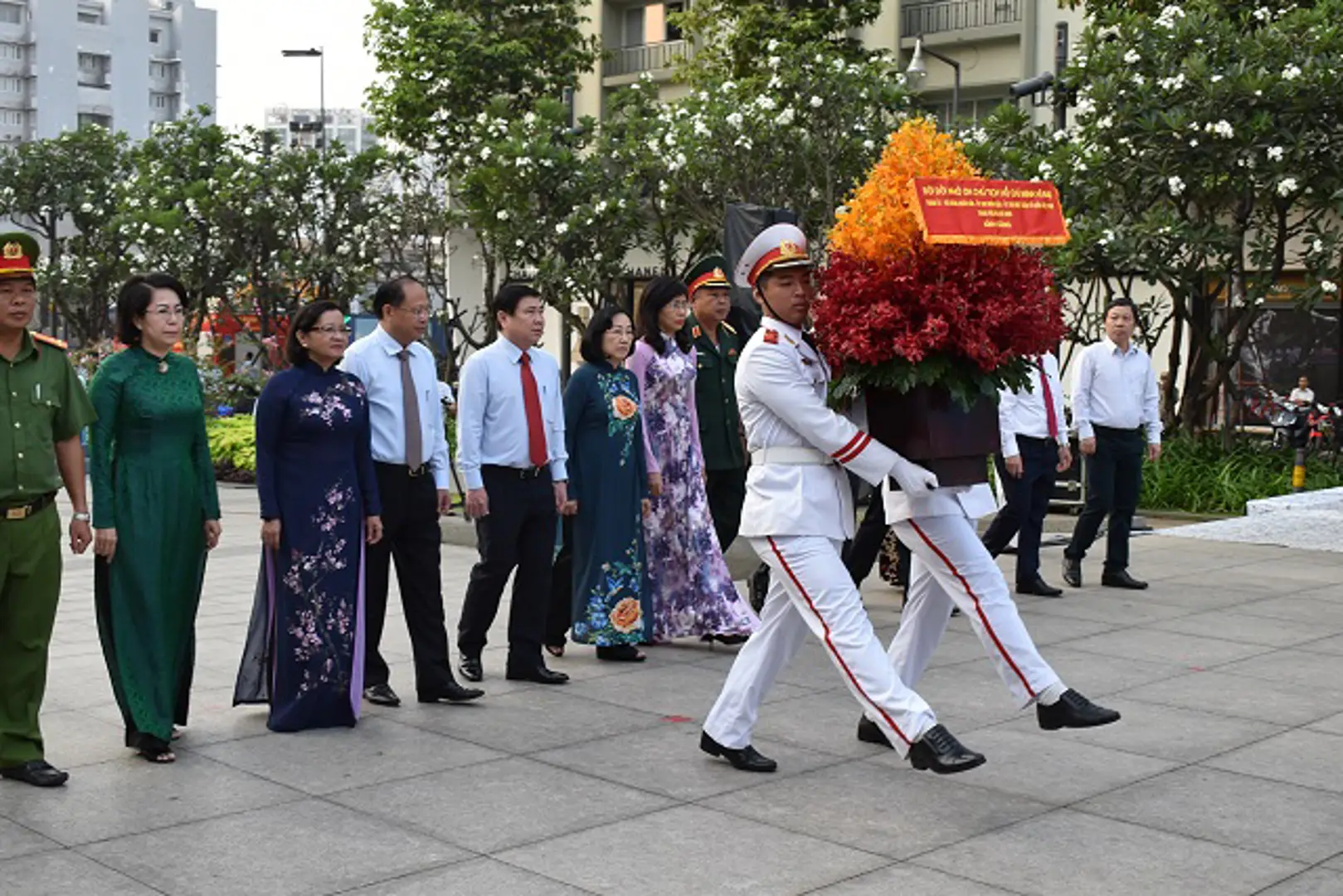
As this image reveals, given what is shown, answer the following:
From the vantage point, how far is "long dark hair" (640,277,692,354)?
9.00 m

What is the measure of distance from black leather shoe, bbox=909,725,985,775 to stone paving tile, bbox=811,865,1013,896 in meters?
0.67

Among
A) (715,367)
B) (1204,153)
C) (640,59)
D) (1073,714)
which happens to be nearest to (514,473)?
(715,367)

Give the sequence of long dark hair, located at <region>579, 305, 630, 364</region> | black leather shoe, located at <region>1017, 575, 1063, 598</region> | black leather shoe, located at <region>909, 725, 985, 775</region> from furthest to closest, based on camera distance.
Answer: black leather shoe, located at <region>1017, 575, 1063, 598</region>, long dark hair, located at <region>579, 305, 630, 364</region>, black leather shoe, located at <region>909, 725, 985, 775</region>

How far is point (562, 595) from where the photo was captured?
901 centimetres

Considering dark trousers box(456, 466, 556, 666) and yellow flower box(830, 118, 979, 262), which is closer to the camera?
yellow flower box(830, 118, 979, 262)

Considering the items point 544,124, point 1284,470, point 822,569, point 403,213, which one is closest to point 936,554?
point 822,569

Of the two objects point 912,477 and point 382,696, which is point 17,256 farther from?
point 912,477

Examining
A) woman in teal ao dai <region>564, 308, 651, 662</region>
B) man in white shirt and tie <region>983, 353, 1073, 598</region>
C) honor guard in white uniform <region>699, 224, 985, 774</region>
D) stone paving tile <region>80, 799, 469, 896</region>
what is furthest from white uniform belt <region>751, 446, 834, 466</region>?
man in white shirt and tie <region>983, 353, 1073, 598</region>

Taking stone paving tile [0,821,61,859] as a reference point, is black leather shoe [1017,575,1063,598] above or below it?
above

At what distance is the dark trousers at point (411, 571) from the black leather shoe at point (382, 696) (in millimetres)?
35

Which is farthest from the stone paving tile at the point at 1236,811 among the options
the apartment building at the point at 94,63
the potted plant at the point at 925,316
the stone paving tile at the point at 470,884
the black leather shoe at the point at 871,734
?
the apartment building at the point at 94,63

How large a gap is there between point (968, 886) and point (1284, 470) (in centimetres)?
1372

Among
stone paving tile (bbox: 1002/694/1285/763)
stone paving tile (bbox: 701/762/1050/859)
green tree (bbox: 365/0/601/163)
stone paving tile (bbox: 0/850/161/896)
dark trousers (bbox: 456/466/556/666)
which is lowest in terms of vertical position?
stone paving tile (bbox: 0/850/161/896)

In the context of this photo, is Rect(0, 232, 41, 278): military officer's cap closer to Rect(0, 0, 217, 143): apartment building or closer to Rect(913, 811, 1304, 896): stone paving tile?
Rect(913, 811, 1304, 896): stone paving tile
